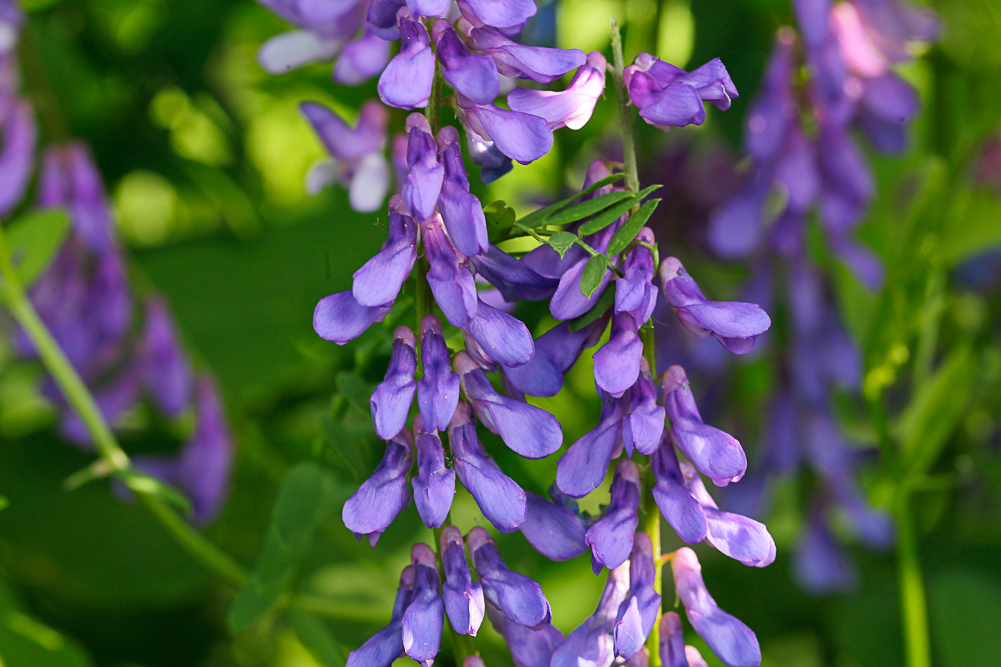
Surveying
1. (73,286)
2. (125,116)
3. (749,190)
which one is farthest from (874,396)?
(125,116)

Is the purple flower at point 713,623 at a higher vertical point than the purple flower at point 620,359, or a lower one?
lower

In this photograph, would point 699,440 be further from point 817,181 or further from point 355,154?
point 817,181

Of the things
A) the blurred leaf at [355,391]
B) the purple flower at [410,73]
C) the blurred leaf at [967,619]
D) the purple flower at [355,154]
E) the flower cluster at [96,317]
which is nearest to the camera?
the purple flower at [410,73]

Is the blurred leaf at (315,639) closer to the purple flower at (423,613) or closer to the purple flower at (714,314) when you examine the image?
the purple flower at (423,613)

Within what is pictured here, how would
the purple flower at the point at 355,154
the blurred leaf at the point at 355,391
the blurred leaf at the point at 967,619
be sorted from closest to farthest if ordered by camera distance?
the blurred leaf at the point at 355,391 → the purple flower at the point at 355,154 → the blurred leaf at the point at 967,619

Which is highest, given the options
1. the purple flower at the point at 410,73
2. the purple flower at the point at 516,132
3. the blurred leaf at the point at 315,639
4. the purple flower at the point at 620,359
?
the purple flower at the point at 410,73

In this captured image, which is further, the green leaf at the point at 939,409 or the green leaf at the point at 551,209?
the green leaf at the point at 939,409

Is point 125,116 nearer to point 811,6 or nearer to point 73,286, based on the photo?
point 73,286

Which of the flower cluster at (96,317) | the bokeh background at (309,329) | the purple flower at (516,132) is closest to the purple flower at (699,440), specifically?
the purple flower at (516,132)

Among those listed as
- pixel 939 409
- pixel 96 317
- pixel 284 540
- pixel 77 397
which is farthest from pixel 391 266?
pixel 96 317
